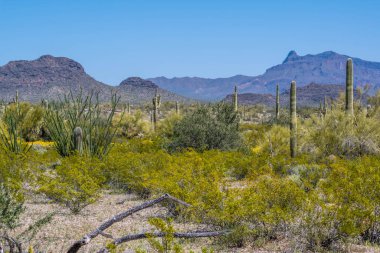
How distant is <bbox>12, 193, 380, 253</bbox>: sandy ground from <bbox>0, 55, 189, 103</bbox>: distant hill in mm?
81212

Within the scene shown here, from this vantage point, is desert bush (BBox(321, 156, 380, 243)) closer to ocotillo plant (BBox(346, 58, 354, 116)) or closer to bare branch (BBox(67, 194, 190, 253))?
bare branch (BBox(67, 194, 190, 253))

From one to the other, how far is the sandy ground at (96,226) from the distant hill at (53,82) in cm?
8121

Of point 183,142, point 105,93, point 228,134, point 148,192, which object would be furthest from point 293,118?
point 105,93

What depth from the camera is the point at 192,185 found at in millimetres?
9203

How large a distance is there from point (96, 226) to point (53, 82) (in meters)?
116

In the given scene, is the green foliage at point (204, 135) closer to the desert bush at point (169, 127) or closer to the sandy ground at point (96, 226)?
the desert bush at point (169, 127)

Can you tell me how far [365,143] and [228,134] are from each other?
4746mm

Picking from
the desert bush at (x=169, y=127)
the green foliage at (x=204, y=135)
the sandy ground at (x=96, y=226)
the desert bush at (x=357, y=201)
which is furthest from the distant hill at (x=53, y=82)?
the desert bush at (x=357, y=201)

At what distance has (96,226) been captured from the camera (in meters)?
8.61

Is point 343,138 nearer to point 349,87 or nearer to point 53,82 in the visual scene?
point 349,87

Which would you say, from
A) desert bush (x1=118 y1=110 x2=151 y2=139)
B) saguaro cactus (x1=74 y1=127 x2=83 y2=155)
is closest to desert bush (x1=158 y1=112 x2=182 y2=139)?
desert bush (x1=118 y1=110 x2=151 y2=139)

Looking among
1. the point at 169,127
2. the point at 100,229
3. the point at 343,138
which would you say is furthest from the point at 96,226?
the point at 169,127

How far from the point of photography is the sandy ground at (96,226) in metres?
7.21

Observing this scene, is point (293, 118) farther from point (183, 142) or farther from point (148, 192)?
point (148, 192)
